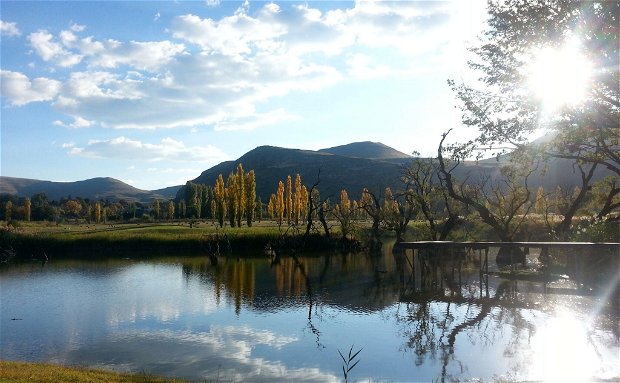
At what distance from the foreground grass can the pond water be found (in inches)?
62.2

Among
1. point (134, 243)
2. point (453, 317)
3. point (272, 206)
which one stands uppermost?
point (272, 206)

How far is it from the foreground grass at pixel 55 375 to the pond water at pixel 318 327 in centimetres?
158

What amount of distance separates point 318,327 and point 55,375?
1219cm

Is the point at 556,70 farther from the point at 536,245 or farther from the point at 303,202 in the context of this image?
the point at 303,202

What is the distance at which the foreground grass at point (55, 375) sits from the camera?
1388cm

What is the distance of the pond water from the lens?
1719 centimetres

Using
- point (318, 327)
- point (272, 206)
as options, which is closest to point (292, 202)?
point (272, 206)

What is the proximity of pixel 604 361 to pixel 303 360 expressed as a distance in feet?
33.6

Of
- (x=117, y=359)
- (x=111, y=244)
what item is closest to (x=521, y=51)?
(x=117, y=359)

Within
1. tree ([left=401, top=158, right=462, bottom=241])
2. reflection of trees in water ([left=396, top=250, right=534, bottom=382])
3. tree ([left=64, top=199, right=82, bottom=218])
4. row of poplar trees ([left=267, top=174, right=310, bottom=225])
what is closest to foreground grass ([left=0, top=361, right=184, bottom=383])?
reflection of trees in water ([left=396, top=250, right=534, bottom=382])

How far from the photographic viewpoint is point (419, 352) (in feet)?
62.3

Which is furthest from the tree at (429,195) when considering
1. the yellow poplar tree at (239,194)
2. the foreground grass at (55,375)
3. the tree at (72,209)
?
the tree at (72,209)

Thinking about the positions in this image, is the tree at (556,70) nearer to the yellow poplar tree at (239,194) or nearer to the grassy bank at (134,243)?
the grassy bank at (134,243)

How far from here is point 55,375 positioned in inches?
571
